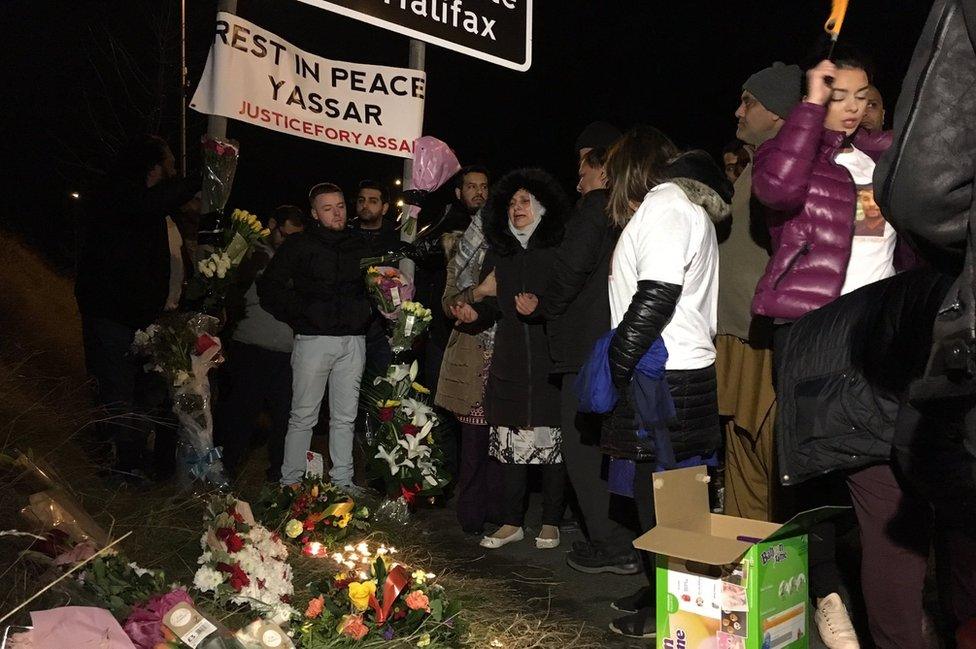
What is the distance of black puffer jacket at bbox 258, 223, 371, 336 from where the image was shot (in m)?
6.06

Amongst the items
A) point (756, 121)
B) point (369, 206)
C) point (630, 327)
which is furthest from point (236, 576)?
point (369, 206)

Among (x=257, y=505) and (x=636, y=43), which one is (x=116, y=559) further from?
(x=636, y=43)

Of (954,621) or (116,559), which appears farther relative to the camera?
(116,559)

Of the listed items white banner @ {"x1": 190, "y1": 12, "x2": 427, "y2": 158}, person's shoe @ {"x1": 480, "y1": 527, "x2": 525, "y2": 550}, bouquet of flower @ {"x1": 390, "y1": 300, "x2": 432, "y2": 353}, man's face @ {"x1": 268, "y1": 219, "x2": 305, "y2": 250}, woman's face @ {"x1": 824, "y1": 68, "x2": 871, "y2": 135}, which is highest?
white banner @ {"x1": 190, "y1": 12, "x2": 427, "y2": 158}

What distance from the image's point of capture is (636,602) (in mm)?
4273

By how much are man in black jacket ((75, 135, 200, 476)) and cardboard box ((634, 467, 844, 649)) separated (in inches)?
147

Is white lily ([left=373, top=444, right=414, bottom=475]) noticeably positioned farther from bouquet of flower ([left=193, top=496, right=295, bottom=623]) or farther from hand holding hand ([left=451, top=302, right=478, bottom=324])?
bouquet of flower ([left=193, top=496, right=295, bottom=623])

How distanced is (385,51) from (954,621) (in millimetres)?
20857

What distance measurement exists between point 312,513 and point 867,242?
299cm

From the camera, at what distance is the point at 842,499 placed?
4910 millimetres

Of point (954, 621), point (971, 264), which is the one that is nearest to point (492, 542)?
point (954, 621)

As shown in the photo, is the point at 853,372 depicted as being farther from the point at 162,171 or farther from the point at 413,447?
the point at 162,171

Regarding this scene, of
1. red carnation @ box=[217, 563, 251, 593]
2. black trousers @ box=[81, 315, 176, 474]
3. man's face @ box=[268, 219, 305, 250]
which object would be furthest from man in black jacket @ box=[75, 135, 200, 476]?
red carnation @ box=[217, 563, 251, 593]

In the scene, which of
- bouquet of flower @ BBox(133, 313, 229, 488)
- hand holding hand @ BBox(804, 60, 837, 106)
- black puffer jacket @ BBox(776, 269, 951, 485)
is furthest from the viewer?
bouquet of flower @ BBox(133, 313, 229, 488)
